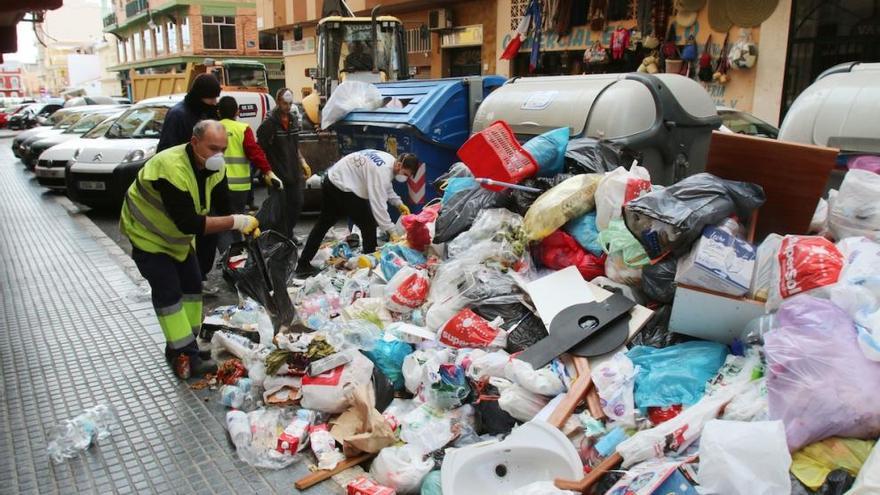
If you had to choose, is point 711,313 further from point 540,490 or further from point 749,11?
point 749,11

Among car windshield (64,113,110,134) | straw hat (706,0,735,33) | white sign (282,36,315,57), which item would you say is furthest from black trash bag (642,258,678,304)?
white sign (282,36,315,57)

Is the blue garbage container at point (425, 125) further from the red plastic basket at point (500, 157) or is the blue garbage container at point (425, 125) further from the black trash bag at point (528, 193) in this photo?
the black trash bag at point (528, 193)

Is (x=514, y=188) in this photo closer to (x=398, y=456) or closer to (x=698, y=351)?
(x=698, y=351)

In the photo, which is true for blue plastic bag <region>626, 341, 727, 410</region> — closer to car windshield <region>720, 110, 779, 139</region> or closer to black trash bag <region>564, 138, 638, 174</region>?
black trash bag <region>564, 138, 638, 174</region>

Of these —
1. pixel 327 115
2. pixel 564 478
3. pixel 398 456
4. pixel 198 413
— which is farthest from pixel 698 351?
pixel 327 115

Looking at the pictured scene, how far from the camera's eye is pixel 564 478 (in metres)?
2.65

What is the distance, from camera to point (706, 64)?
11445mm

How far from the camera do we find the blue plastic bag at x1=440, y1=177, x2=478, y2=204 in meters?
5.10

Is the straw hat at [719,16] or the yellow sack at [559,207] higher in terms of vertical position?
the straw hat at [719,16]

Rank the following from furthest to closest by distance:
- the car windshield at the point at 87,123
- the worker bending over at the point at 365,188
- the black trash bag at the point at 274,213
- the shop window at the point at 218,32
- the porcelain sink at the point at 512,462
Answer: the shop window at the point at 218,32 < the car windshield at the point at 87,123 < the black trash bag at the point at 274,213 < the worker bending over at the point at 365,188 < the porcelain sink at the point at 512,462

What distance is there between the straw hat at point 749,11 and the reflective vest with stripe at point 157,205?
397 inches

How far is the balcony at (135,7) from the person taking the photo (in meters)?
40.6

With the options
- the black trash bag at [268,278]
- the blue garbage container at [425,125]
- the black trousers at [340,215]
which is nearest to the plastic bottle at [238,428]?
the black trash bag at [268,278]

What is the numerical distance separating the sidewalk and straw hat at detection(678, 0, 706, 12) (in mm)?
10060
